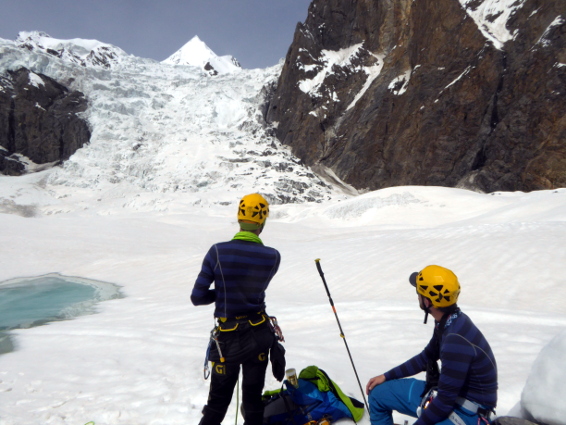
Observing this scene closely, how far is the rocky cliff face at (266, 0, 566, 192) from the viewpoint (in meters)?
34.4

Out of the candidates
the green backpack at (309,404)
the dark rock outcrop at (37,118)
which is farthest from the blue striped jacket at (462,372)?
the dark rock outcrop at (37,118)

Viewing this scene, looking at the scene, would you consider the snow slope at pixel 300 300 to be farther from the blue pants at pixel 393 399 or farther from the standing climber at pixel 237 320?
the standing climber at pixel 237 320

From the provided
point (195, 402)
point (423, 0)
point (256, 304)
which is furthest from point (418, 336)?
point (423, 0)

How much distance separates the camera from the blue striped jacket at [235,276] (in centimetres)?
240

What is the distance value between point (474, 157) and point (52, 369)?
1678 inches

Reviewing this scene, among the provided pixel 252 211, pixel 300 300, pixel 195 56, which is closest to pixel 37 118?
pixel 195 56

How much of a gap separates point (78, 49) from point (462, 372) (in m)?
110

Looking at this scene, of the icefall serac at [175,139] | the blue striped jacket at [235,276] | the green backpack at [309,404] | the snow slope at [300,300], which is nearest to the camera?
the blue striped jacket at [235,276]

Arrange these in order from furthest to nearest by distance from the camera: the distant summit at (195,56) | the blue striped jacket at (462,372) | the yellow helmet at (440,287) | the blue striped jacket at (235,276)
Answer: the distant summit at (195,56)
the blue striped jacket at (235,276)
the yellow helmet at (440,287)
the blue striped jacket at (462,372)

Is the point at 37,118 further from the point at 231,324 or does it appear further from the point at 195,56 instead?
the point at 231,324

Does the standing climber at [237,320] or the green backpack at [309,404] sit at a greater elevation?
the standing climber at [237,320]

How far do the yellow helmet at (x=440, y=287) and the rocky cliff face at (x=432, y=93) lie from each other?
1410 inches

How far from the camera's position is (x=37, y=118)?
225 feet

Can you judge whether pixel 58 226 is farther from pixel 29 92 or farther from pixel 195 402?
pixel 29 92
